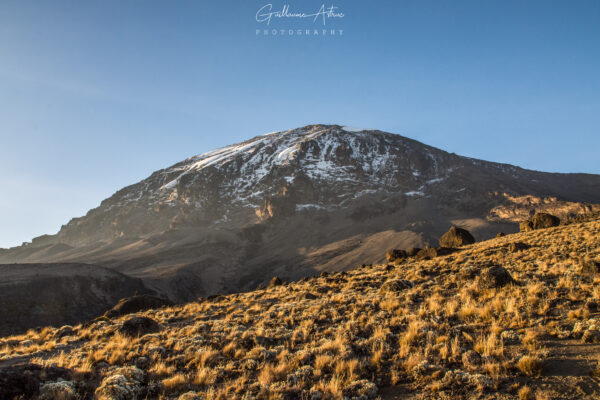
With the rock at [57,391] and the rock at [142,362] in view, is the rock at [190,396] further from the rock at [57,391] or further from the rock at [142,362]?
the rock at [142,362]

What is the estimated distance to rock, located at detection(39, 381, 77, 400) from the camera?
6102mm

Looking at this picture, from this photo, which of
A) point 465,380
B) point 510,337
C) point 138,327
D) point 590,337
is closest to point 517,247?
point 590,337

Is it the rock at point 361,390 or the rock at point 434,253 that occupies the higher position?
the rock at point 361,390

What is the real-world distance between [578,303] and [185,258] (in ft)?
348

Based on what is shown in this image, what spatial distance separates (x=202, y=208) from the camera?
6668 inches

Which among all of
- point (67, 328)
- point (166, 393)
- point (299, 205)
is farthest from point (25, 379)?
point (299, 205)

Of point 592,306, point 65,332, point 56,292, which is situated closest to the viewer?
point 592,306

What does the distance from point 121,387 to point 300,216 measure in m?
138

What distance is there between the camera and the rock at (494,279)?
465 inches

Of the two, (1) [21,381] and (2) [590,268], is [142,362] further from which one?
(2) [590,268]

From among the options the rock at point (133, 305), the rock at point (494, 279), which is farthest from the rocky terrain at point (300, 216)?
the rock at point (494, 279)

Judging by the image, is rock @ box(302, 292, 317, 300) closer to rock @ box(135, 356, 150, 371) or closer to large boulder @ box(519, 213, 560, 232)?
rock @ box(135, 356, 150, 371)

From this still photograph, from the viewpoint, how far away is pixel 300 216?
14425cm

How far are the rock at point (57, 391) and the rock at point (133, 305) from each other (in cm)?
1821
